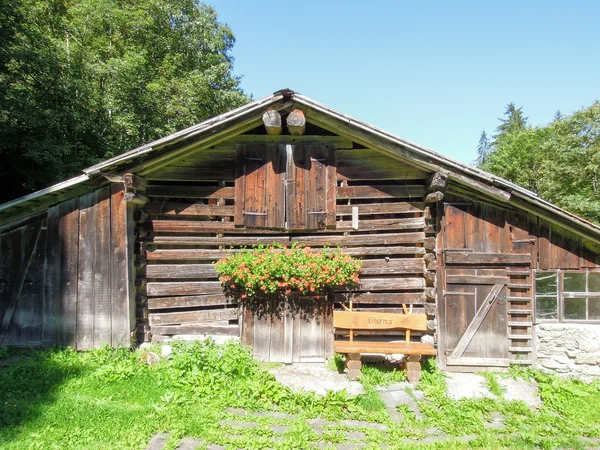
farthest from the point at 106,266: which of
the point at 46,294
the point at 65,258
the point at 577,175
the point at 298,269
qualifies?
the point at 577,175

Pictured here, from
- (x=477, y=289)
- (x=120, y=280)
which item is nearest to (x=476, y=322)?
(x=477, y=289)

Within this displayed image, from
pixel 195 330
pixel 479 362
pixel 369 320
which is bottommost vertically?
pixel 479 362

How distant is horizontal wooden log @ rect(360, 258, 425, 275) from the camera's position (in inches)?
260

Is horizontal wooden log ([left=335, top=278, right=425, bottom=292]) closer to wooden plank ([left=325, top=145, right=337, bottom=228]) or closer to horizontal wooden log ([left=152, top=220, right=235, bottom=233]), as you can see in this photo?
wooden plank ([left=325, top=145, right=337, bottom=228])

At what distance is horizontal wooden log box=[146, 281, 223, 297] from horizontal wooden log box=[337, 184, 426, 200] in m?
3.30

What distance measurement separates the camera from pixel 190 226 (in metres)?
6.64

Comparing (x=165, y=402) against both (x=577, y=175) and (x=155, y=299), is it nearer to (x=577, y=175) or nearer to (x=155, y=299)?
(x=155, y=299)

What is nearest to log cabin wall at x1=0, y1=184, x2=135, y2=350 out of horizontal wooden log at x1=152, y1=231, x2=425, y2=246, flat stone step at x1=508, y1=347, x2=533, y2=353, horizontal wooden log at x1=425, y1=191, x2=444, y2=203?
horizontal wooden log at x1=152, y1=231, x2=425, y2=246

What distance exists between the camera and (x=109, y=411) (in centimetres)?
459

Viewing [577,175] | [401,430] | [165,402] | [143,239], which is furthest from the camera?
[577,175]

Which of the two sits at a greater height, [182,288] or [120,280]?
[120,280]

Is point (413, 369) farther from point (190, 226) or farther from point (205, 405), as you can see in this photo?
point (190, 226)

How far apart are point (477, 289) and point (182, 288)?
6.13 metres

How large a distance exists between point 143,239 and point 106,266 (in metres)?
0.85
